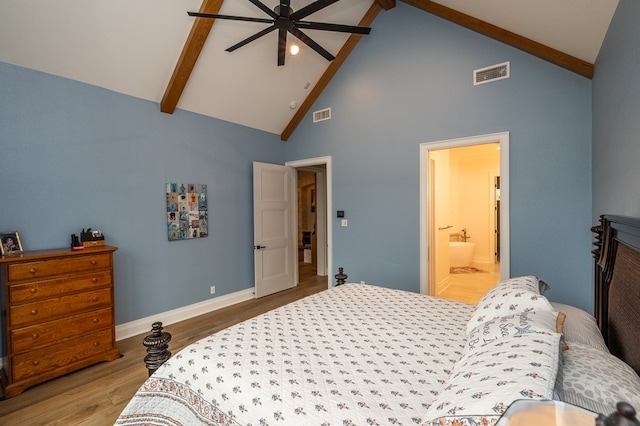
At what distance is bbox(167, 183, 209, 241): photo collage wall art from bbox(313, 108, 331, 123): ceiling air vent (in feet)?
6.69

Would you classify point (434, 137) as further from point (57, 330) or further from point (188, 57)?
point (57, 330)

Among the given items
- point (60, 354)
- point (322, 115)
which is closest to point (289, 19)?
point (322, 115)

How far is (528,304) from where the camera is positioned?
4.75 feet

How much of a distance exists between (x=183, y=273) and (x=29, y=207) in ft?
5.48

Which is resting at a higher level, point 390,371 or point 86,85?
point 86,85

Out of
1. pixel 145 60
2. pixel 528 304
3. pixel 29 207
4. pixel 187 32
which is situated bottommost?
pixel 528 304

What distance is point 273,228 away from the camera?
16.2ft

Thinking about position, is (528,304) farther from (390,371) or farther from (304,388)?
(304,388)

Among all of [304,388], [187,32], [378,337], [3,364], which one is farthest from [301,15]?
[3,364]

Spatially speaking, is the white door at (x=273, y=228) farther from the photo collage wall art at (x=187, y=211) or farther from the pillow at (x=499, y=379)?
the pillow at (x=499, y=379)

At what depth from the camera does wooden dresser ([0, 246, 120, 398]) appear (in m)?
2.30

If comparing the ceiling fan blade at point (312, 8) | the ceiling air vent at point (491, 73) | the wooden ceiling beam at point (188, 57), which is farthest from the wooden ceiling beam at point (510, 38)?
→ the wooden ceiling beam at point (188, 57)

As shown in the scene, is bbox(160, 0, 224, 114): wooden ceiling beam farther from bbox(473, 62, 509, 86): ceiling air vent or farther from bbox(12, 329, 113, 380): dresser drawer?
bbox(473, 62, 509, 86): ceiling air vent

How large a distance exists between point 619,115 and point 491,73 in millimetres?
1848
